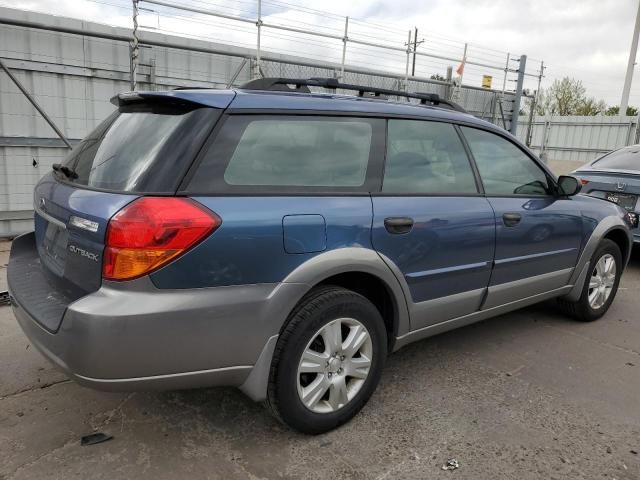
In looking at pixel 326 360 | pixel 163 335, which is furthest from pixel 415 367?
pixel 163 335

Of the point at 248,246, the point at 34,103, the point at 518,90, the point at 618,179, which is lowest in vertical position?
the point at 248,246

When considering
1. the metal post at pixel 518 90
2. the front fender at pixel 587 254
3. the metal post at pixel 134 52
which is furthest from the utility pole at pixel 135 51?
the metal post at pixel 518 90

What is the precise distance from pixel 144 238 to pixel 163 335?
396 mm

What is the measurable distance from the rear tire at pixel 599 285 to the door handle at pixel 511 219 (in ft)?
4.20

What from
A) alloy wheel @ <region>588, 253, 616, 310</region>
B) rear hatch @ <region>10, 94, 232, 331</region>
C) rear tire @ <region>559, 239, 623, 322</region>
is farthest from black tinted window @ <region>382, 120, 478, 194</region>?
alloy wheel @ <region>588, 253, 616, 310</region>

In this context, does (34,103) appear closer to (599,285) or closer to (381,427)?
(381,427)

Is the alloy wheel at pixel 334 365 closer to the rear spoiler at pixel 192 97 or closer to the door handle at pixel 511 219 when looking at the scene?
the rear spoiler at pixel 192 97

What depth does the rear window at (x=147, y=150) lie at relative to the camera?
2148 millimetres

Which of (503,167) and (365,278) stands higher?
(503,167)

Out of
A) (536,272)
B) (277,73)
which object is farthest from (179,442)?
(277,73)

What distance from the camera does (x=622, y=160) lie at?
6.82 m

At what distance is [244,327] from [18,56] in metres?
5.36

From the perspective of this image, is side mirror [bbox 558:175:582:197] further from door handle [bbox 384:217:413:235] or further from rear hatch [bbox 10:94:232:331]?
rear hatch [bbox 10:94:232:331]

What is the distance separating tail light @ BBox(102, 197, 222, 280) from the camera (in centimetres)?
201
